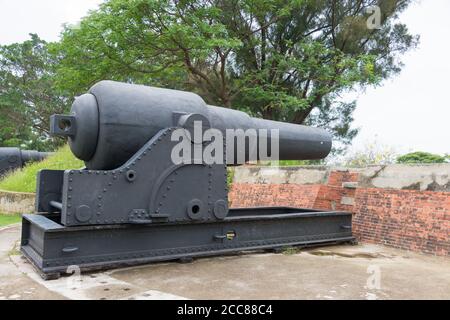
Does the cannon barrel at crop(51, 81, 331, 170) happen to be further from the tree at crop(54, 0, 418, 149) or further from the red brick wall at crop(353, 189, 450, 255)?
the tree at crop(54, 0, 418, 149)

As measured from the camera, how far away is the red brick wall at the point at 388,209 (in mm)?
6027

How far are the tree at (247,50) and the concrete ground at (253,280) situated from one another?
8205 mm

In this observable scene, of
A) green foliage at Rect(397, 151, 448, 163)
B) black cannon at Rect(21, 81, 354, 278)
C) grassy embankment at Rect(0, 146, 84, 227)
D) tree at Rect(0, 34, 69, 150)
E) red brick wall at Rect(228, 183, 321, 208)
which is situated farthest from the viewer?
tree at Rect(0, 34, 69, 150)

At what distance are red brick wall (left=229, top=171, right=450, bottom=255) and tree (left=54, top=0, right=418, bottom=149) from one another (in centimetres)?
574

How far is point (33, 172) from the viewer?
13.7 metres

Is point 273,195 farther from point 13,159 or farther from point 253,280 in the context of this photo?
point 13,159

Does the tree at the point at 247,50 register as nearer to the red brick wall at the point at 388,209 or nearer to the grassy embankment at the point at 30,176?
the grassy embankment at the point at 30,176

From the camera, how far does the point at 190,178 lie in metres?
4.88

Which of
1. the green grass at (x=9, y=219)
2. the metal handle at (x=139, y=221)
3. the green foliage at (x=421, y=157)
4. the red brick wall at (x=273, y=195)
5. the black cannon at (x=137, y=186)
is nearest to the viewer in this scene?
the black cannon at (x=137, y=186)

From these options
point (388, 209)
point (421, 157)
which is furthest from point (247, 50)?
point (388, 209)

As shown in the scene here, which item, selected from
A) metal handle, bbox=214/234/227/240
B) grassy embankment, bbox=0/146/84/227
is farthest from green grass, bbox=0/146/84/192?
metal handle, bbox=214/234/227/240

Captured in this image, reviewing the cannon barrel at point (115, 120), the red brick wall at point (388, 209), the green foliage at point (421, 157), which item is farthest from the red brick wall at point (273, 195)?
the green foliage at point (421, 157)

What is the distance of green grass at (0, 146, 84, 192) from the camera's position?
1249 cm

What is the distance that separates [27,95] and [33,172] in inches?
540
